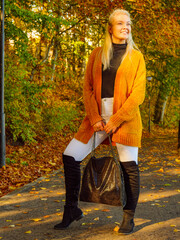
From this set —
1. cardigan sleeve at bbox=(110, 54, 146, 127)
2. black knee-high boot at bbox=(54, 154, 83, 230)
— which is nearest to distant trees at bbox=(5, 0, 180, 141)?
cardigan sleeve at bbox=(110, 54, 146, 127)

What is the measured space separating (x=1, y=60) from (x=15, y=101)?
252cm

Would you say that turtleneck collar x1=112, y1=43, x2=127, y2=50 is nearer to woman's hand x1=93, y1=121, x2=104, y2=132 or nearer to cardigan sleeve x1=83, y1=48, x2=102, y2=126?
cardigan sleeve x1=83, y1=48, x2=102, y2=126

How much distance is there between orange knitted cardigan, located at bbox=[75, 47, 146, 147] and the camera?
12.2 ft

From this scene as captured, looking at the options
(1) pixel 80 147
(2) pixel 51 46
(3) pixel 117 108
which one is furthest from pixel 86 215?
(2) pixel 51 46

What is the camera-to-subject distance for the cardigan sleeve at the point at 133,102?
3670 millimetres

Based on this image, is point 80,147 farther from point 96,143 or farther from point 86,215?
point 86,215

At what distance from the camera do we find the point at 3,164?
7906 millimetres

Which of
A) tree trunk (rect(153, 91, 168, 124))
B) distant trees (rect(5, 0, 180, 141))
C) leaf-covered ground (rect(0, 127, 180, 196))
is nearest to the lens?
leaf-covered ground (rect(0, 127, 180, 196))

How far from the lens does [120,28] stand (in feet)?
12.4

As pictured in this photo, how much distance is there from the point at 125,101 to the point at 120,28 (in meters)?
0.74

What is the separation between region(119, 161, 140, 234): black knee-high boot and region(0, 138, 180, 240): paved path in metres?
0.09

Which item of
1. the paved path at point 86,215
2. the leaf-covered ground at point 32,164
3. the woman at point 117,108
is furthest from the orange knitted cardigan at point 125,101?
the leaf-covered ground at point 32,164

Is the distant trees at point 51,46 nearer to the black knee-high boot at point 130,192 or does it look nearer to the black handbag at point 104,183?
the black handbag at point 104,183

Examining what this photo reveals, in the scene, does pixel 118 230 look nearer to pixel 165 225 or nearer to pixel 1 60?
pixel 165 225
